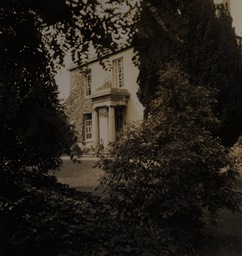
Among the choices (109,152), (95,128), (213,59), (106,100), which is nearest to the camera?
(109,152)

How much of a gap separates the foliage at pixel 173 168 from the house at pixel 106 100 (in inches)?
513

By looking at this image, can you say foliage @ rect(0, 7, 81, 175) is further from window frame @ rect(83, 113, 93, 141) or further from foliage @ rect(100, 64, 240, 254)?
window frame @ rect(83, 113, 93, 141)

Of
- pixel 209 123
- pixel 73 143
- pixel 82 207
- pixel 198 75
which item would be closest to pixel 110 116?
pixel 198 75

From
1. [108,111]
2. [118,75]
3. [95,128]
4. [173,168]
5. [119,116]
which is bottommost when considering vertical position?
[173,168]

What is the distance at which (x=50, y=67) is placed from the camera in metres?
4.71

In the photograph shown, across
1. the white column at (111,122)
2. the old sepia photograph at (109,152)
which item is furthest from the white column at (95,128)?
the old sepia photograph at (109,152)

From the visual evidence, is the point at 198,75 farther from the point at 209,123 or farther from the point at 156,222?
the point at 156,222

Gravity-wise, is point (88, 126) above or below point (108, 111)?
below

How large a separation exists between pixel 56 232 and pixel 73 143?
1.87 metres

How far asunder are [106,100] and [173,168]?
16.9 meters

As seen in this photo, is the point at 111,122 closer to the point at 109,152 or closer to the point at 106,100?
the point at 106,100

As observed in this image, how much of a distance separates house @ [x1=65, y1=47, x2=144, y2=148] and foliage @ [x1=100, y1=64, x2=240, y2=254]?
13.0 meters

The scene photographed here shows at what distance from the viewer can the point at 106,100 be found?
22.5 m

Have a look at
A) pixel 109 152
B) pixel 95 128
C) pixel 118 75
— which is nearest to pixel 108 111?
pixel 95 128
